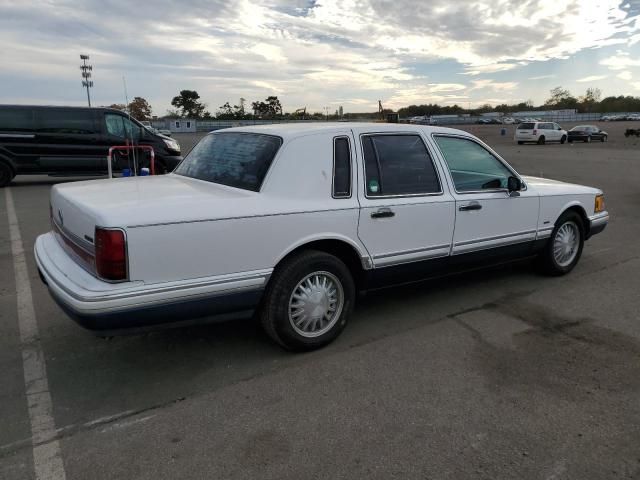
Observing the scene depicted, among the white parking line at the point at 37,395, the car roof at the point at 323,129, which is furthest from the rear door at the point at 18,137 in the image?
the car roof at the point at 323,129

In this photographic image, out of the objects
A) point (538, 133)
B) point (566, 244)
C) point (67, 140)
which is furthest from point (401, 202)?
point (538, 133)

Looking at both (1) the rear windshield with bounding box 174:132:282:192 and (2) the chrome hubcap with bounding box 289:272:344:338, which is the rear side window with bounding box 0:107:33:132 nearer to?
(1) the rear windshield with bounding box 174:132:282:192

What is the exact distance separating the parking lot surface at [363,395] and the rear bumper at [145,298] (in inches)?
18.9

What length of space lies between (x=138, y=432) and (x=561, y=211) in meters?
4.47

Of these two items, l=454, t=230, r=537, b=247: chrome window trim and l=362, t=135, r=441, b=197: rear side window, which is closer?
l=362, t=135, r=441, b=197: rear side window

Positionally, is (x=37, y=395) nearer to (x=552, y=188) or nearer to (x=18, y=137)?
(x=552, y=188)

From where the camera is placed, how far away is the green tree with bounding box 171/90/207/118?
3858 inches

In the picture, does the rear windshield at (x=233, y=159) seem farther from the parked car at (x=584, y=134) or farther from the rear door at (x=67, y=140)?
the parked car at (x=584, y=134)

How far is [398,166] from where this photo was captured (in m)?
3.96

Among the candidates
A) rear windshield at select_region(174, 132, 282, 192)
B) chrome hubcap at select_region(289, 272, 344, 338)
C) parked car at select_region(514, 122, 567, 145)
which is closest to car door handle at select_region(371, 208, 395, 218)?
chrome hubcap at select_region(289, 272, 344, 338)

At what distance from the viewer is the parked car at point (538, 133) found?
3375 cm

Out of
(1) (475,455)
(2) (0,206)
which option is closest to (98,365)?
(1) (475,455)

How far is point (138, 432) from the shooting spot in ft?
8.75

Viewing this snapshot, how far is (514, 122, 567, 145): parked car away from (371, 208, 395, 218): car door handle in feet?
111
